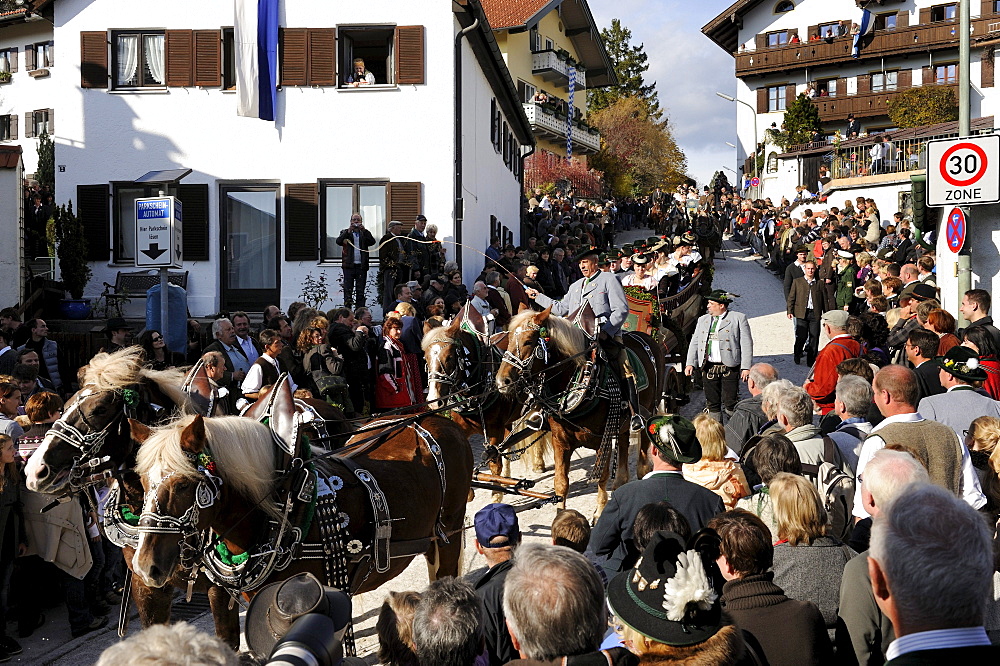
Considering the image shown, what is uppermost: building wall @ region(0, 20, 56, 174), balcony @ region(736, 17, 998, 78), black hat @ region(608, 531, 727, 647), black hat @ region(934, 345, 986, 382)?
balcony @ region(736, 17, 998, 78)

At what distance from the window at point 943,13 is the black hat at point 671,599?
2368 inches

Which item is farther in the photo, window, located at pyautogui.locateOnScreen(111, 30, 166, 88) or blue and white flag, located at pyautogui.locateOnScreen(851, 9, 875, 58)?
blue and white flag, located at pyautogui.locateOnScreen(851, 9, 875, 58)

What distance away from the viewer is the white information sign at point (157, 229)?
40.8 ft

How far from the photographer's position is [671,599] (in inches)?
132

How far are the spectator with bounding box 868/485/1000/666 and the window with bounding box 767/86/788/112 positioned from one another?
62.7 m

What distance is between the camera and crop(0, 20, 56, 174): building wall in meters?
40.8

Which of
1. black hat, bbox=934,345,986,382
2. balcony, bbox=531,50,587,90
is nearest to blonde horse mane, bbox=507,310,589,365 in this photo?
black hat, bbox=934,345,986,382

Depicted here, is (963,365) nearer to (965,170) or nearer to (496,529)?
(496,529)

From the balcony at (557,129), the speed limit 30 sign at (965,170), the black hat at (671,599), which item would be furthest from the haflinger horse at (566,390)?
the balcony at (557,129)

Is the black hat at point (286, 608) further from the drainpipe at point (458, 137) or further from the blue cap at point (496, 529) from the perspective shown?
the drainpipe at point (458, 137)

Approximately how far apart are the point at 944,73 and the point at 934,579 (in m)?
61.1

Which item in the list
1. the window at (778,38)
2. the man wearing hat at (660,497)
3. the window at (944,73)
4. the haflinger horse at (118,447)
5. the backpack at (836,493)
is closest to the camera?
the man wearing hat at (660,497)

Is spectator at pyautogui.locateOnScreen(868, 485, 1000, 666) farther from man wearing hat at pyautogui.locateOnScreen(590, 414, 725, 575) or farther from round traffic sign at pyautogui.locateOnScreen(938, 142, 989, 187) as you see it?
round traffic sign at pyautogui.locateOnScreen(938, 142, 989, 187)

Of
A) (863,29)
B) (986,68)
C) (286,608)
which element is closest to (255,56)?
(286,608)
